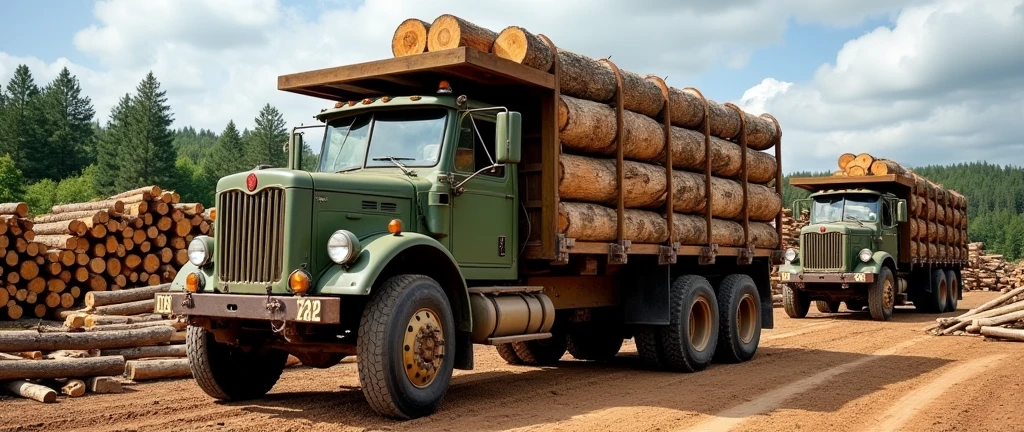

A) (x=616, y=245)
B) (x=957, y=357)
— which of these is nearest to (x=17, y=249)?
(x=616, y=245)

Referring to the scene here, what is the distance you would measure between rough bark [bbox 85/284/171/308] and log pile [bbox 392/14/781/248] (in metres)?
7.07

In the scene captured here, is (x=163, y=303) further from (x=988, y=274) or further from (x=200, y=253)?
(x=988, y=274)

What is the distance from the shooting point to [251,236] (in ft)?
24.4

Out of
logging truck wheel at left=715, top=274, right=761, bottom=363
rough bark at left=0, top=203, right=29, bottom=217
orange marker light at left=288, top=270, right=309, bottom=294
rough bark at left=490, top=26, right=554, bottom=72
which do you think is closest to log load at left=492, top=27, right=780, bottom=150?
rough bark at left=490, top=26, right=554, bottom=72

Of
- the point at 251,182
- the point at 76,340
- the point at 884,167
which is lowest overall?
the point at 76,340

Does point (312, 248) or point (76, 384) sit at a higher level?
point (312, 248)

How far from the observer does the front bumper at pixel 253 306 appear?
22.0 feet

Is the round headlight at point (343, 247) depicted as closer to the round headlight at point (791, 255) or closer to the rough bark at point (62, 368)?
the rough bark at point (62, 368)

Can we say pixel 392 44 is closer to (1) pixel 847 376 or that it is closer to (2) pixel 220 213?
(2) pixel 220 213

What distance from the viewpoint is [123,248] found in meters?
16.5

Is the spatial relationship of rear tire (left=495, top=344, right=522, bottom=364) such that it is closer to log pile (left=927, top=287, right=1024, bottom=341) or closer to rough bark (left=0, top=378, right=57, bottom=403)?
rough bark (left=0, top=378, right=57, bottom=403)

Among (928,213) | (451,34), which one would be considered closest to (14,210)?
(451,34)

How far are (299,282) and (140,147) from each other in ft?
200

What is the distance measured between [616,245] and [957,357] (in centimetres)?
593
